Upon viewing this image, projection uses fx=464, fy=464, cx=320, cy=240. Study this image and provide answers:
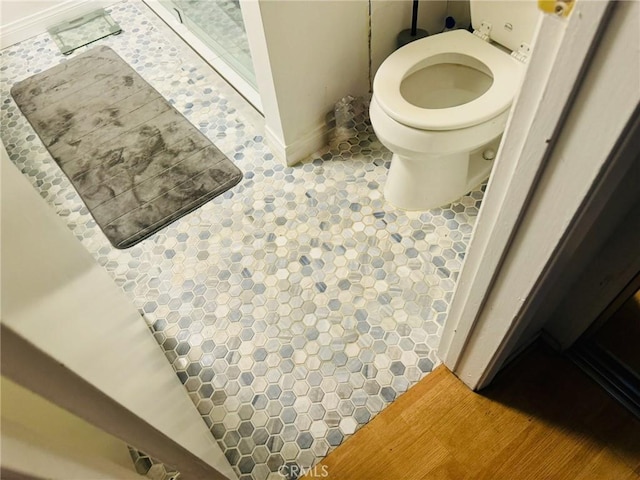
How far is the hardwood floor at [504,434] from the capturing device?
1.09 m

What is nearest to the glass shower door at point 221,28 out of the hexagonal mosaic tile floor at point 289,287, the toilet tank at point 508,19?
the hexagonal mosaic tile floor at point 289,287

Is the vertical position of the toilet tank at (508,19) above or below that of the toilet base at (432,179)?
above

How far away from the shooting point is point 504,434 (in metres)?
1.14

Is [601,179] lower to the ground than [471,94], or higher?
higher

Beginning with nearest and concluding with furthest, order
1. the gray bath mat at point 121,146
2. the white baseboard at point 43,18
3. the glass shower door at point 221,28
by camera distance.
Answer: the gray bath mat at point 121,146 < the glass shower door at point 221,28 < the white baseboard at point 43,18

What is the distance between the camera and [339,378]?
1.26 metres

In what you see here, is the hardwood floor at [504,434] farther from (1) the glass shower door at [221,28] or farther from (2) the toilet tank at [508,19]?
(1) the glass shower door at [221,28]

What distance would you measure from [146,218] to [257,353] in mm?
686

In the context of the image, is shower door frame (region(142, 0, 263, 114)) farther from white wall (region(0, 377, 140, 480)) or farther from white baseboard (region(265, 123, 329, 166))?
white wall (region(0, 377, 140, 480))

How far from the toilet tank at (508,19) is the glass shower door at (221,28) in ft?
2.71

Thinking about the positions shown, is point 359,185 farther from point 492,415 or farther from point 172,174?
point 492,415

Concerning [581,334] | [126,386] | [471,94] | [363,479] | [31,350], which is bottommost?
[363,479]

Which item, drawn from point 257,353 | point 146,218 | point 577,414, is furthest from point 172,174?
point 577,414

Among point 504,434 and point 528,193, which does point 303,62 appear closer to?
point 528,193
